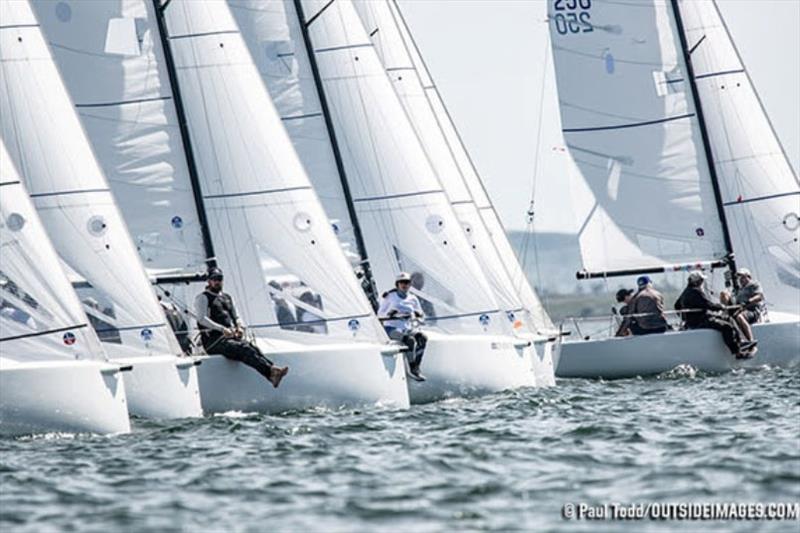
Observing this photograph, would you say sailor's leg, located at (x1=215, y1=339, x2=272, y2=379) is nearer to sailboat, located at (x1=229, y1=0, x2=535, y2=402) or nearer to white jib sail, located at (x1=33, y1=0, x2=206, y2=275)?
sailboat, located at (x1=229, y1=0, x2=535, y2=402)

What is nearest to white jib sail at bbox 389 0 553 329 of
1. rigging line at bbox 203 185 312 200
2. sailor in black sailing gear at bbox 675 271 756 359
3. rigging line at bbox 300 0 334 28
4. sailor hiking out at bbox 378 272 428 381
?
sailor in black sailing gear at bbox 675 271 756 359

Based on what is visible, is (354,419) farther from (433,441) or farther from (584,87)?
(584,87)

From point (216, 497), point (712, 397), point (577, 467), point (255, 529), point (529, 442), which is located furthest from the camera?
point (712, 397)

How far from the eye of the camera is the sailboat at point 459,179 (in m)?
27.7

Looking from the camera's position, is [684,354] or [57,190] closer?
[57,190]

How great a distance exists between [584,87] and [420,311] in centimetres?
912

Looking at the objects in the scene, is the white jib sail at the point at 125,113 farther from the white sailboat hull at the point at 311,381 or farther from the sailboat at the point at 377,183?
the sailboat at the point at 377,183

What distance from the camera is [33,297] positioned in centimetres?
1939

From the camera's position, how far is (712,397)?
23266 mm

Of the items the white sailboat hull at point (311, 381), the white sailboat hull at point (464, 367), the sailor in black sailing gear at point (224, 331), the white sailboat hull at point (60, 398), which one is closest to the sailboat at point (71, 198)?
the sailor in black sailing gear at point (224, 331)

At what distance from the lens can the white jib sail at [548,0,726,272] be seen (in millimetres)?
32031

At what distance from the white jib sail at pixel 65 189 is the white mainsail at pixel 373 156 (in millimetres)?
4663

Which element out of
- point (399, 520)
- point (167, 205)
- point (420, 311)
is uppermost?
point (167, 205)

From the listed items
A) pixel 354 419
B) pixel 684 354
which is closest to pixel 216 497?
pixel 354 419
